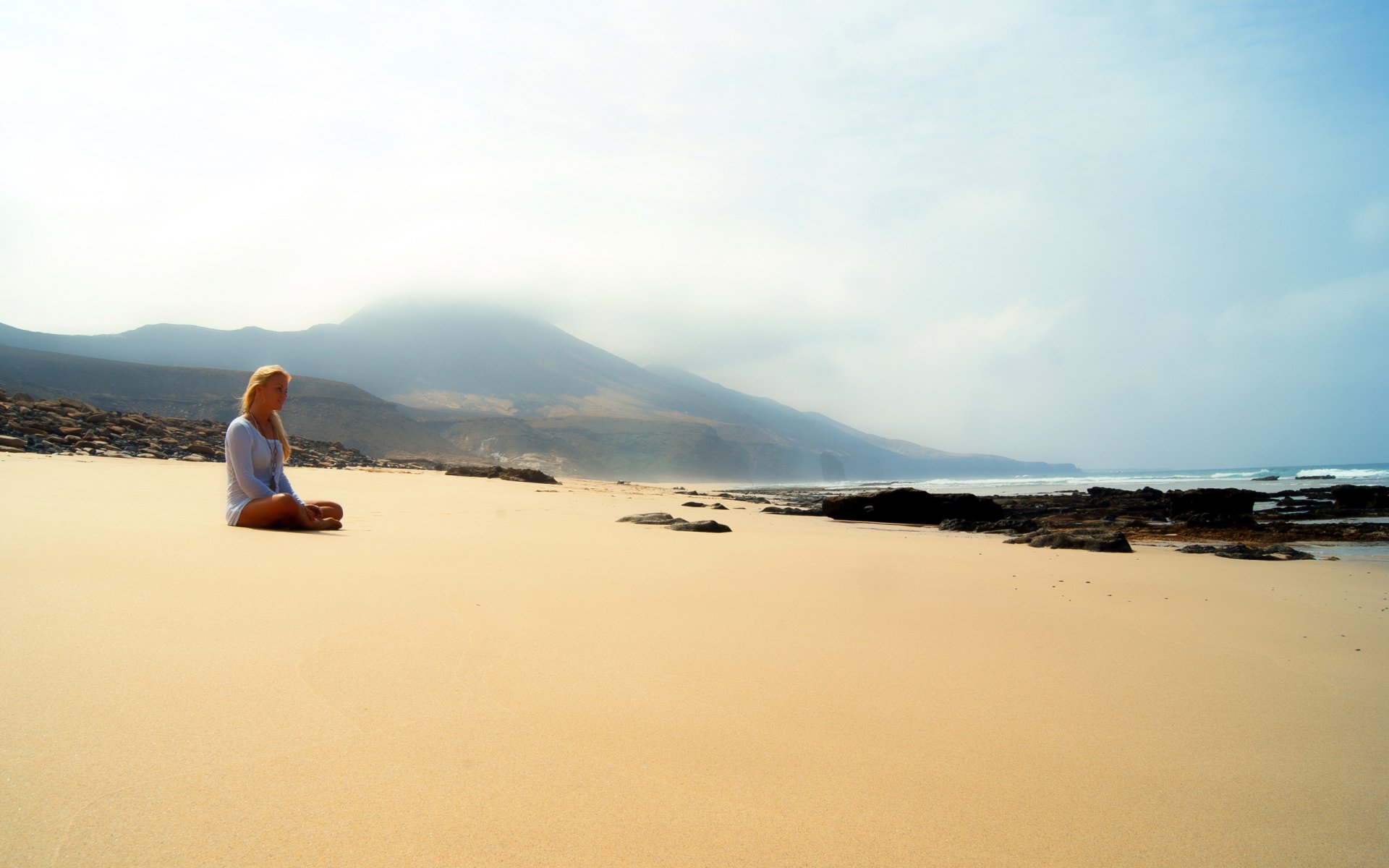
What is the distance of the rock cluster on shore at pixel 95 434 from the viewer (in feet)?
38.3

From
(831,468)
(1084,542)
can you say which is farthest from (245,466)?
(831,468)

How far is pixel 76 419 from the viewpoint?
14.2m

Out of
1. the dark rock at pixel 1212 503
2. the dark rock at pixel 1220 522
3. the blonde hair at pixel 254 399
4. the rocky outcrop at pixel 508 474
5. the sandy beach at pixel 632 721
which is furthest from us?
the rocky outcrop at pixel 508 474

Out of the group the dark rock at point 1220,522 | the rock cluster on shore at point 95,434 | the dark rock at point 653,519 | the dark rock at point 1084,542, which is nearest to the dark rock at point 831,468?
the dark rock at point 1220,522

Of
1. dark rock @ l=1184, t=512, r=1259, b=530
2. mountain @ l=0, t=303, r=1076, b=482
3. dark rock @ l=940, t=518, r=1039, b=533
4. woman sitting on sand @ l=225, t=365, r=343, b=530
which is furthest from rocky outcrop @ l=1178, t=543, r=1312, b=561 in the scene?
mountain @ l=0, t=303, r=1076, b=482

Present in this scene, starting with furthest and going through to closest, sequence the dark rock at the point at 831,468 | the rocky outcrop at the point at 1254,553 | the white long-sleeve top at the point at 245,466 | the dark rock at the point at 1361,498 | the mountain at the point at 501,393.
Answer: the dark rock at the point at 831,468 → the mountain at the point at 501,393 → the dark rock at the point at 1361,498 → the rocky outcrop at the point at 1254,553 → the white long-sleeve top at the point at 245,466

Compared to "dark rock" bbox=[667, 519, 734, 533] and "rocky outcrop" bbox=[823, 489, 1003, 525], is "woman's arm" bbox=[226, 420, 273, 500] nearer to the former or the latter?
"dark rock" bbox=[667, 519, 734, 533]

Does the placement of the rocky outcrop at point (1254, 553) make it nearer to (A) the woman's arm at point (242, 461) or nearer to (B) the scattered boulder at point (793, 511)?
(B) the scattered boulder at point (793, 511)

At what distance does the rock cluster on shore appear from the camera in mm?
11688

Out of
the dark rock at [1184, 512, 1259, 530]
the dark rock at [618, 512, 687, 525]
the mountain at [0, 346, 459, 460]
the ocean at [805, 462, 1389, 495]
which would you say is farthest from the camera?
the mountain at [0, 346, 459, 460]

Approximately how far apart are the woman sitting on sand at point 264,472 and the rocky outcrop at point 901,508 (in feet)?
39.6

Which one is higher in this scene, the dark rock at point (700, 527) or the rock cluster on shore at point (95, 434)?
the rock cluster on shore at point (95, 434)

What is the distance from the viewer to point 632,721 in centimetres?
165

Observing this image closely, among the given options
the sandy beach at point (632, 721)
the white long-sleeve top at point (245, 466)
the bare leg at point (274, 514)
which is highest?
the white long-sleeve top at point (245, 466)
